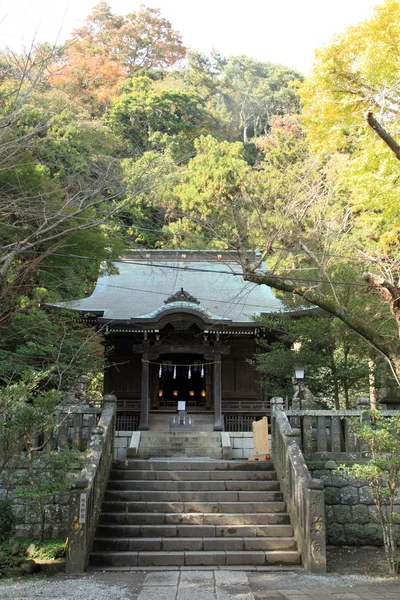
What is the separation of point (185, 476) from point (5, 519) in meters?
3.33

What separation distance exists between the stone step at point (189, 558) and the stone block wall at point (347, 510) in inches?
66.3

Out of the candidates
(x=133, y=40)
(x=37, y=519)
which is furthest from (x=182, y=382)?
(x=133, y=40)

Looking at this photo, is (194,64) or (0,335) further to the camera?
(194,64)

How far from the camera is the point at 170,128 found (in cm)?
3325

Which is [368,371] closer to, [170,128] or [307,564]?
[307,564]

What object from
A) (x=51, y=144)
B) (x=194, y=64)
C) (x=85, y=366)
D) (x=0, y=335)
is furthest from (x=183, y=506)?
(x=194, y=64)

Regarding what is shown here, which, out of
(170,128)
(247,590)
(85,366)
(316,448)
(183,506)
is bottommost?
(247,590)

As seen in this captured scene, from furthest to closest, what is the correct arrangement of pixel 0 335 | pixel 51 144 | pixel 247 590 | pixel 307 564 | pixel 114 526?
pixel 51 144 → pixel 0 335 → pixel 114 526 → pixel 307 564 → pixel 247 590

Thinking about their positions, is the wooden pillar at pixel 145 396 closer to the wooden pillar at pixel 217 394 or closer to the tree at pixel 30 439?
the wooden pillar at pixel 217 394

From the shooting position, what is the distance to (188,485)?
1030cm

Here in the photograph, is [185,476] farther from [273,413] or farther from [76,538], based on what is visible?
[76,538]

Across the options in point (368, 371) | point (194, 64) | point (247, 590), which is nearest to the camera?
point (247, 590)

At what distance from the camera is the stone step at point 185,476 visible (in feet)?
34.8

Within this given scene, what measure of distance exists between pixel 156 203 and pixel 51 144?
6817 millimetres
